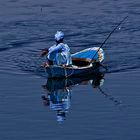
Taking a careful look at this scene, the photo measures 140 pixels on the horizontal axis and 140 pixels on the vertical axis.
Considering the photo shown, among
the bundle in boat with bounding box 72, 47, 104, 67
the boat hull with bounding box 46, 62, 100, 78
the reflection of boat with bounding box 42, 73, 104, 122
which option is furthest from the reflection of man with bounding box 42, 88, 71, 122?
the bundle in boat with bounding box 72, 47, 104, 67

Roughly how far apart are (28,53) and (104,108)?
11.3 metres

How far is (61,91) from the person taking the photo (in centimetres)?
3775

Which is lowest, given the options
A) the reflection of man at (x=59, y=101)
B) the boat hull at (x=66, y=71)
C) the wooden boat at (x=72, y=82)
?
the reflection of man at (x=59, y=101)

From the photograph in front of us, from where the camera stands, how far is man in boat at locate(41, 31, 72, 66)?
39156 mm

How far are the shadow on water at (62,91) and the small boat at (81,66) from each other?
0.28 metres

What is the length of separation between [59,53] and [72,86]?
5.78ft

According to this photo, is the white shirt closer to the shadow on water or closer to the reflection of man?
the shadow on water

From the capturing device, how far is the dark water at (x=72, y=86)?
31.4 m

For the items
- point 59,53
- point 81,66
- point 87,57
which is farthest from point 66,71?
point 87,57

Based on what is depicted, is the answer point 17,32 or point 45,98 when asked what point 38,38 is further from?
point 45,98

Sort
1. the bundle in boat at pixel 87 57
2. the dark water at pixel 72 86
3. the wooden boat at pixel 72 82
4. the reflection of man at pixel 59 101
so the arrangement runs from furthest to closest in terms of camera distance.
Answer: the bundle in boat at pixel 87 57 → the wooden boat at pixel 72 82 → the reflection of man at pixel 59 101 → the dark water at pixel 72 86

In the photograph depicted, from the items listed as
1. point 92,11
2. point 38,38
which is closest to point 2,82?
point 38,38

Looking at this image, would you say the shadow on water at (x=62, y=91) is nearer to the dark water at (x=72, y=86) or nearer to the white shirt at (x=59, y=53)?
the dark water at (x=72, y=86)

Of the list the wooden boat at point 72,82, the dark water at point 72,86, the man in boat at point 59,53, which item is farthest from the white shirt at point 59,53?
the dark water at point 72,86
